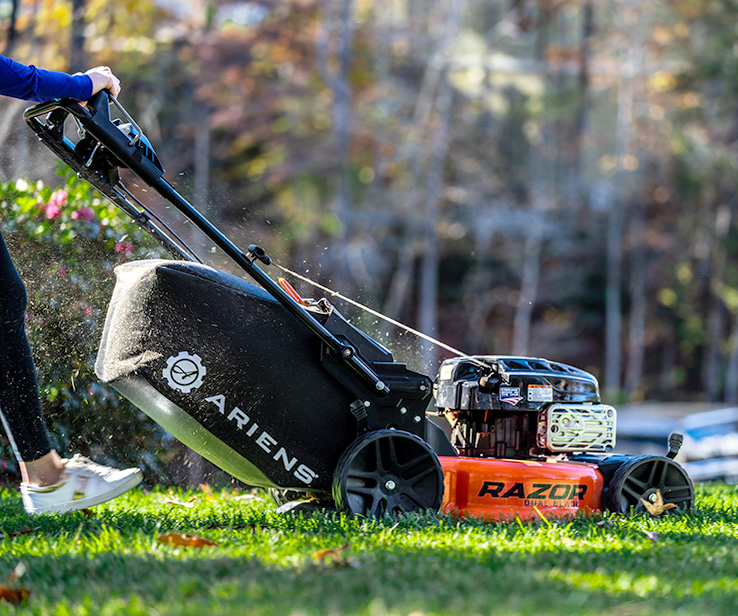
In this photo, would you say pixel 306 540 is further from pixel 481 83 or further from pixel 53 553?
pixel 481 83

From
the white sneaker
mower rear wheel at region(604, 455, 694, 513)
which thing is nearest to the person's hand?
the white sneaker

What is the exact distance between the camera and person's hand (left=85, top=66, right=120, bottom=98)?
3209 millimetres

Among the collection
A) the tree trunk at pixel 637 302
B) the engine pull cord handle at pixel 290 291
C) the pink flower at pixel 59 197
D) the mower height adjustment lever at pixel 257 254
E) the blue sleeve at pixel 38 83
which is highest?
the blue sleeve at pixel 38 83

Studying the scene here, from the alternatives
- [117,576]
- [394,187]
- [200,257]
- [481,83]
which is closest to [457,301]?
[394,187]

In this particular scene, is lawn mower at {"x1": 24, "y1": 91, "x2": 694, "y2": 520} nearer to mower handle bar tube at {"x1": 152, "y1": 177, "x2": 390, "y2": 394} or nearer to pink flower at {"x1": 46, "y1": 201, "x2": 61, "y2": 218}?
mower handle bar tube at {"x1": 152, "y1": 177, "x2": 390, "y2": 394}

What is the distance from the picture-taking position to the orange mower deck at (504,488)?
3.68 metres

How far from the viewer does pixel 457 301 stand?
2592 centimetres

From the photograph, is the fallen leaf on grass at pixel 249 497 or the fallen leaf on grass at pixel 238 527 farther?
the fallen leaf on grass at pixel 249 497

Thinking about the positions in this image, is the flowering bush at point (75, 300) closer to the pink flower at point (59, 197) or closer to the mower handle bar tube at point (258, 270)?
the pink flower at point (59, 197)

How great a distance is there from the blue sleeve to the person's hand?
0.7 inches

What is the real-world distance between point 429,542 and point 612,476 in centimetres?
123

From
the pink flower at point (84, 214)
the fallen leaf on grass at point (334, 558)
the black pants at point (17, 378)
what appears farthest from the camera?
the pink flower at point (84, 214)

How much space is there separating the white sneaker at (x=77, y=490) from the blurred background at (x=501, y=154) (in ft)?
48.4

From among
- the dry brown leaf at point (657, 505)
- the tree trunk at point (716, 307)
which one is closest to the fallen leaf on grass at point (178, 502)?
A: the dry brown leaf at point (657, 505)
